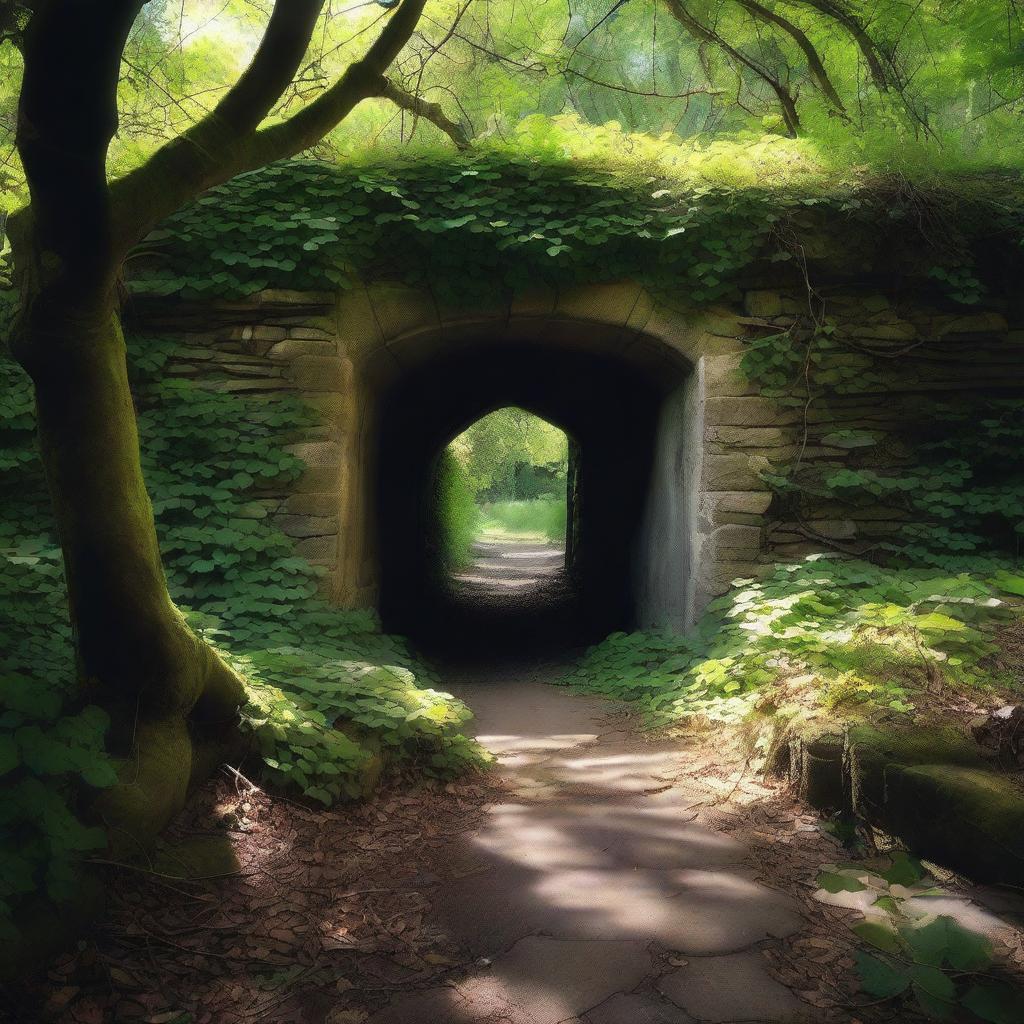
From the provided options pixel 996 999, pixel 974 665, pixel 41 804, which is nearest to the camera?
pixel 996 999

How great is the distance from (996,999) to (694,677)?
310 centimetres

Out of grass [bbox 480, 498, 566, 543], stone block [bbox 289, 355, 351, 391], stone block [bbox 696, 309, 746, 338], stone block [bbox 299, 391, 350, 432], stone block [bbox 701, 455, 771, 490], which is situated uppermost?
stone block [bbox 696, 309, 746, 338]

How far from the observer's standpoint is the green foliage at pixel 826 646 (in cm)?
332

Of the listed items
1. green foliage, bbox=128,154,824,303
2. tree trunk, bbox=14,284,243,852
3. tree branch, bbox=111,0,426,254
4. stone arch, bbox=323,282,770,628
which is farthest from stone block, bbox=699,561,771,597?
tree branch, bbox=111,0,426,254

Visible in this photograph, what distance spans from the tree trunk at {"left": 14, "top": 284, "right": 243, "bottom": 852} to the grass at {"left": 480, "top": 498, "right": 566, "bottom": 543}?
2210 cm

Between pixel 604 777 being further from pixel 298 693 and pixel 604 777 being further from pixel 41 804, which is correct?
pixel 41 804

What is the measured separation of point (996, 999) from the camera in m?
1.64

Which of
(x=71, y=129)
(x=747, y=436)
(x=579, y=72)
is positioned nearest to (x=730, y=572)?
(x=747, y=436)

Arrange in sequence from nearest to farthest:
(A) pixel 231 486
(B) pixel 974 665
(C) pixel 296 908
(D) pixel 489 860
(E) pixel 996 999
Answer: (E) pixel 996 999
(C) pixel 296 908
(D) pixel 489 860
(B) pixel 974 665
(A) pixel 231 486

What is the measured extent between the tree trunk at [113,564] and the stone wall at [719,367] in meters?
2.71

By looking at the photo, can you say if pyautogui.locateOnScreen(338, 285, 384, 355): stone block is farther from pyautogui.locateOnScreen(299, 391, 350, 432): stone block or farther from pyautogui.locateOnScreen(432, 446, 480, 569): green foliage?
pyautogui.locateOnScreen(432, 446, 480, 569): green foliage

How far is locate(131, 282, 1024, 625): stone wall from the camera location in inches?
205

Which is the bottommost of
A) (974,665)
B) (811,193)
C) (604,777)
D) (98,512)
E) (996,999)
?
(604,777)

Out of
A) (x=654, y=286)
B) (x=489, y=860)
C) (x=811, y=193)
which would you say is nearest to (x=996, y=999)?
(x=489, y=860)
